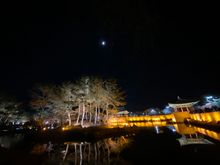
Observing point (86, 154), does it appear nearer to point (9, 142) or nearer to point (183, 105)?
point (9, 142)

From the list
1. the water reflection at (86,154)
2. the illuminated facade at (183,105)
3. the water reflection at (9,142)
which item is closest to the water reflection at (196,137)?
the water reflection at (86,154)

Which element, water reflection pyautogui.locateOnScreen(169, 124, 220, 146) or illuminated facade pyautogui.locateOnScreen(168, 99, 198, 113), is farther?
illuminated facade pyautogui.locateOnScreen(168, 99, 198, 113)

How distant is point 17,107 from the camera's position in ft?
123

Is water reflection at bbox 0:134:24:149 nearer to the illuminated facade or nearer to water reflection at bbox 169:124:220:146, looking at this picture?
water reflection at bbox 169:124:220:146

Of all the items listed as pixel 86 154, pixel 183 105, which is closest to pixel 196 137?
pixel 86 154

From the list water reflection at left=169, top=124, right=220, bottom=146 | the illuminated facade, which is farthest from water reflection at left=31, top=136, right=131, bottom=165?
the illuminated facade

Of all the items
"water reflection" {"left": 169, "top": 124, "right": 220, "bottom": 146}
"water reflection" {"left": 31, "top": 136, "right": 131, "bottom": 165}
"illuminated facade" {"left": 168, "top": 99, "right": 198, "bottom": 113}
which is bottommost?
"water reflection" {"left": 31, "top": 136, "right": 131, "bottom": 165}

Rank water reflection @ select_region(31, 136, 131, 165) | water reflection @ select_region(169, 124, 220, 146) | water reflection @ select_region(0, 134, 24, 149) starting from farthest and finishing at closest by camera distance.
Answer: water reflection @ select_region(0, 134, 24, 149) → water reflection @ select_region(169, 124, 220, 146) → water reflection @ select_region(31, 136, 131, 165)

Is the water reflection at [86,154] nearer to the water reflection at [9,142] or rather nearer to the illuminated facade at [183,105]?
the water reflection at [9,142]

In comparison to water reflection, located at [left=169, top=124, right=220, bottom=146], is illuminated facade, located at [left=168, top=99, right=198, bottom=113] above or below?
above

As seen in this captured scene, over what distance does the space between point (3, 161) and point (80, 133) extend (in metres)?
13.1

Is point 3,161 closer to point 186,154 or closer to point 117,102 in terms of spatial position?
point 186,154

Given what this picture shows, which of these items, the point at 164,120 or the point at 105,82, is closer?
the point at 105,82

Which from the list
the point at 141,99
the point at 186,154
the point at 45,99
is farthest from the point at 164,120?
the point at 141,99
